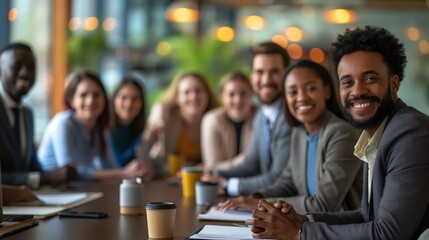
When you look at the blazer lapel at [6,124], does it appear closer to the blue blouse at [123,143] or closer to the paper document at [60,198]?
the paper document at [60,198]

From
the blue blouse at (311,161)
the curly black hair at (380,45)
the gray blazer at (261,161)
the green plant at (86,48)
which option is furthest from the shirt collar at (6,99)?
the green plant at (86,48)

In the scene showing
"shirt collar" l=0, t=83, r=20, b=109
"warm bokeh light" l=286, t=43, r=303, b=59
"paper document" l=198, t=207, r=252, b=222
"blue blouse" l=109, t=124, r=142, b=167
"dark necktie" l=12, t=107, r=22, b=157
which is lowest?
"paper document" l=198, t=207, r=252, b=222

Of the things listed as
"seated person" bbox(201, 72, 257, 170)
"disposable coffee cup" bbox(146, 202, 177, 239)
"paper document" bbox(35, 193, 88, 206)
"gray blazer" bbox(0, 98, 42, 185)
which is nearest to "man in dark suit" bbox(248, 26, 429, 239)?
"disposable coffee cup" bbox(146, 202, 177, 239)

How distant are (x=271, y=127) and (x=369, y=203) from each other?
156cm

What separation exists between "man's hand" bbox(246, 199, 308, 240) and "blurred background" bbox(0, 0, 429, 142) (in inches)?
234

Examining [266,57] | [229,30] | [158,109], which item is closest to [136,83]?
[158,109]

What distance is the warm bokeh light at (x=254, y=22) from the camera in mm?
10641

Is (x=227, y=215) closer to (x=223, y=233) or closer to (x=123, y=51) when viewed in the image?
(x=223, y=233)

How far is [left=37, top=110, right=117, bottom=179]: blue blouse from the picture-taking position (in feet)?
11.9

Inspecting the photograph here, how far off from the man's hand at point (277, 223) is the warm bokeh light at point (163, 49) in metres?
9.33

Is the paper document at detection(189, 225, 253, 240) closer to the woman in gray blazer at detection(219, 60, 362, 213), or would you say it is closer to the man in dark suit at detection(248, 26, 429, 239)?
the man in dark suit at detection(248, 26, 429, 239)

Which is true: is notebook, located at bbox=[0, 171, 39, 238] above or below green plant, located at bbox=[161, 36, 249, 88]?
below

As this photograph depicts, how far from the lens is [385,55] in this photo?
1689 mm

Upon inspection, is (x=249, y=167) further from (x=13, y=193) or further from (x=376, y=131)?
(x=376, y=131)
